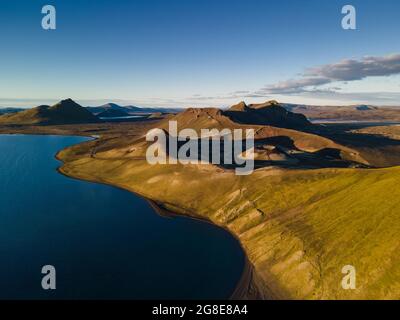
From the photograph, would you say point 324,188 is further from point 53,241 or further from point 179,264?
point 53,241

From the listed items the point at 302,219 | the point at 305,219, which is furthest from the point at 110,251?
the point at 305,219

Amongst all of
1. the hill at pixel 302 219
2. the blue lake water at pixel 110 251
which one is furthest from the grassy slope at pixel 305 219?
the blue lake water at pixel 110 251

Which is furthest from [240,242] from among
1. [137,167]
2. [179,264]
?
[137,167]

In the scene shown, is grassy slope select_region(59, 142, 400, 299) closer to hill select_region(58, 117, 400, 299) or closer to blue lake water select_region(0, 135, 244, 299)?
hill select_region(58, 117, 400, 299)

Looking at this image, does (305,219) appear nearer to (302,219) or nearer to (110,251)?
(302,219)

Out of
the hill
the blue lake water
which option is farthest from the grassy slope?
the blue lake water
